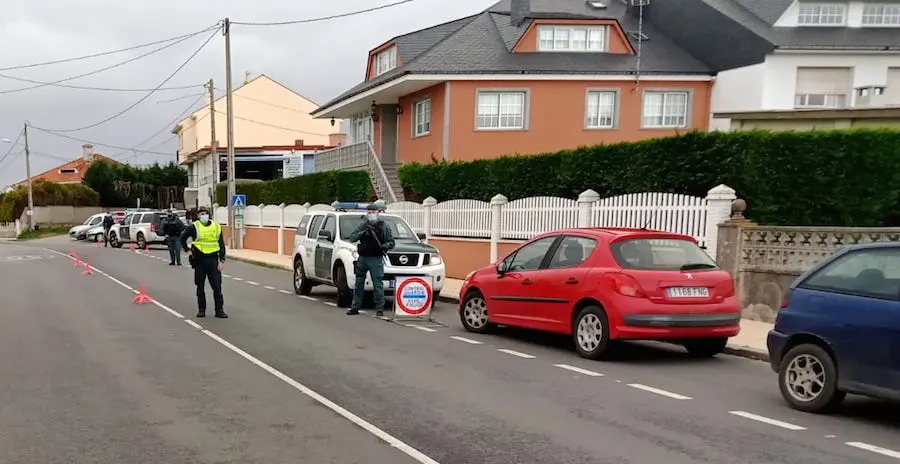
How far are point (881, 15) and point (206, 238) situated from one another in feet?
83.3

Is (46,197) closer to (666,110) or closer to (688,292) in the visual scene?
(666,110)

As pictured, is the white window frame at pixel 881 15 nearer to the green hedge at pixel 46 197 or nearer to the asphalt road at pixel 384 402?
the asphalt road at pixel 384 402

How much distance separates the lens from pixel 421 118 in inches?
1052

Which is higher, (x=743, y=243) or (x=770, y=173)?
(x=770, y=173)

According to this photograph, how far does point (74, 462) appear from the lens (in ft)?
15.5

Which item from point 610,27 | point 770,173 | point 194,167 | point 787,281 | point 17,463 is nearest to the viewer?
point 17,463

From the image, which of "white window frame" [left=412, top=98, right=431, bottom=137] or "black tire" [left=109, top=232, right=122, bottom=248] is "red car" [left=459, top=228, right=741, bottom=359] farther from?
"black tire" [left=109, top=232, right=122, bottom=248]

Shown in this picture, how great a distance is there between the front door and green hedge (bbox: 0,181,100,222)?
194 feet

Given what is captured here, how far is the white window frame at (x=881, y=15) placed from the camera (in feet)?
82.4

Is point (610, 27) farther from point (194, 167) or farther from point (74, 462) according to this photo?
point (194, 167)

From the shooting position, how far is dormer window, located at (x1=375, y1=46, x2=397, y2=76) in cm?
2888

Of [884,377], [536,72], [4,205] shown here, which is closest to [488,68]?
[536,72]

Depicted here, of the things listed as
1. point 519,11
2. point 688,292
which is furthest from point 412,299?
point 519,11

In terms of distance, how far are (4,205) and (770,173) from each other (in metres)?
68.6
